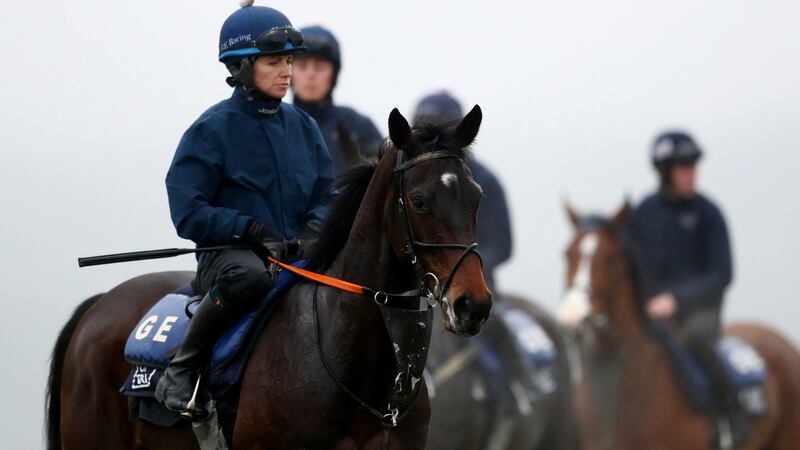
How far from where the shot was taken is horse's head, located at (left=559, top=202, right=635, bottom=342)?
10422 mm

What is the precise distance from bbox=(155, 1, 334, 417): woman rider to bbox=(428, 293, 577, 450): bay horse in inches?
159

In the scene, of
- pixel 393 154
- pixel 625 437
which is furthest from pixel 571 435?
pixel 393 154

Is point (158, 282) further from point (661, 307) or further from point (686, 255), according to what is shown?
point (686, 255)

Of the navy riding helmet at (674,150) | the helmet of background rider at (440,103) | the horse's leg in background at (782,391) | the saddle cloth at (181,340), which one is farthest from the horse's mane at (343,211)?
the horse's leg in background at (782,391)

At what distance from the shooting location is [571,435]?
10914 mm

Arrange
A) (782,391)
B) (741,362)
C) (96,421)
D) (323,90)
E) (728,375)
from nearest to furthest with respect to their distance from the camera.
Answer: (96,421) < (323,90) < (728,375) < (741,362) < (782,391)

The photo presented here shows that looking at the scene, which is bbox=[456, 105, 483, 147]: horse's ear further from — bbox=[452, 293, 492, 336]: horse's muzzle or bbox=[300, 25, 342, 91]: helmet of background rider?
bbox=[300, 25, 342, 91]: helmet of background rider

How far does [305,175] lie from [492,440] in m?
4.99

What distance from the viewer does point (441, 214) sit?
466 centimetres

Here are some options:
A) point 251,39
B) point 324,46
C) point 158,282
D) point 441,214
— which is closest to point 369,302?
point 441,214

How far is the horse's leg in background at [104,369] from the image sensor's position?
20.0 ft

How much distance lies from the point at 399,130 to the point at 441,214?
362 millimetres

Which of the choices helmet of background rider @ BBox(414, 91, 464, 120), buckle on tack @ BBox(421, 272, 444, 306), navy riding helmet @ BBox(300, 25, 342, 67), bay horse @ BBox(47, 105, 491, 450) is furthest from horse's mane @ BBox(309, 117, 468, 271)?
helmet of background rider @ BBox(414, 91, 464, 120)

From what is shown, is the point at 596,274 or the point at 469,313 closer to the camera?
the point at 469,313
